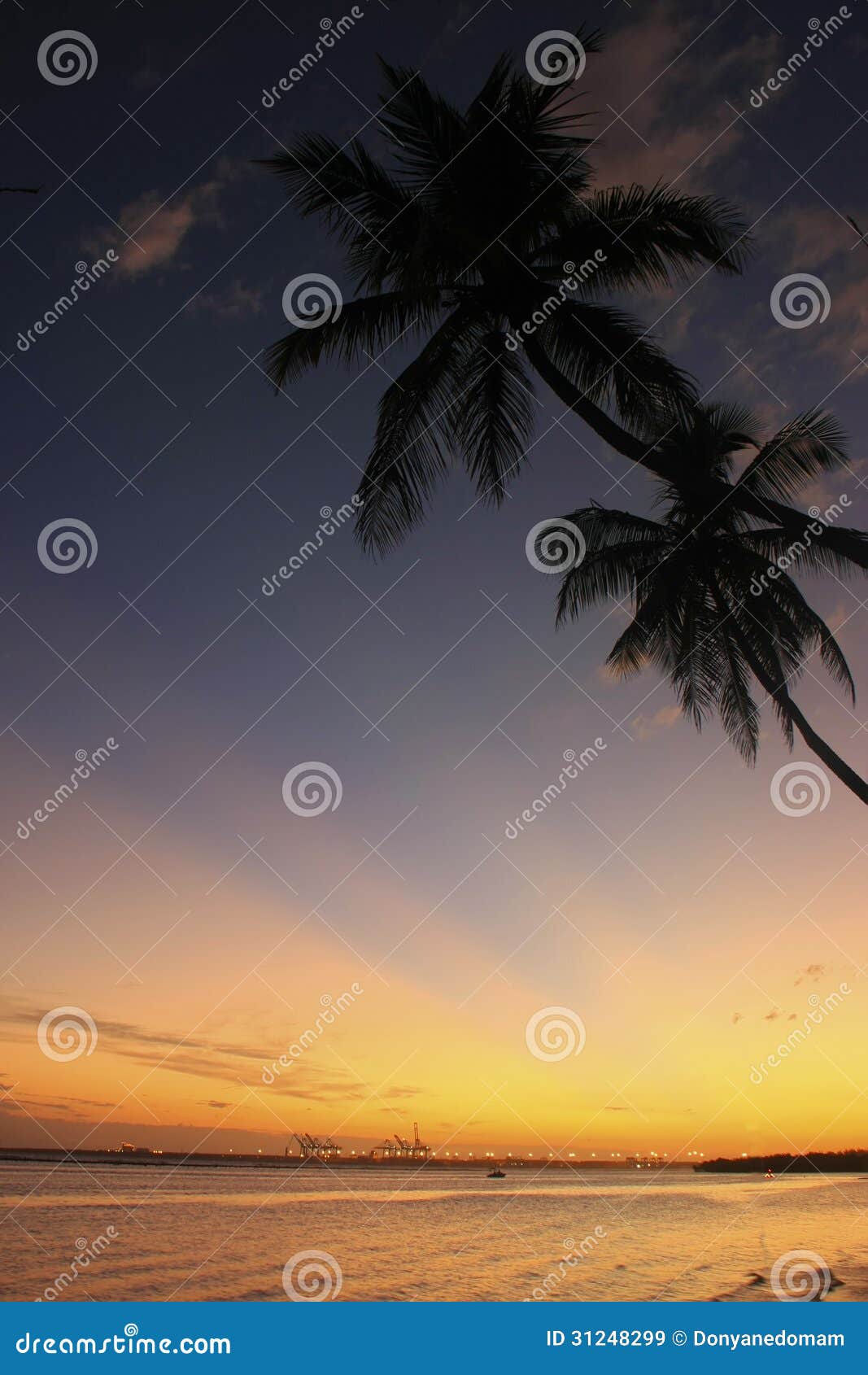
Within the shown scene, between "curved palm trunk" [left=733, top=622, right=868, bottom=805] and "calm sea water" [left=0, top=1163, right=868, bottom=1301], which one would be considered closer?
"curved palm trunk" [left=733, top=622, right=868, bottom=805]

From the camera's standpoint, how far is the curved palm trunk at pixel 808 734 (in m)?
10.4

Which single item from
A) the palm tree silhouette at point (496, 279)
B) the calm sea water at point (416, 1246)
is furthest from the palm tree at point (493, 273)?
the calm sea water at point (416, 1246)

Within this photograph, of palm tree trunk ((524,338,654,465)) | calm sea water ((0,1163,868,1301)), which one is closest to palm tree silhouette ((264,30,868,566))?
palm tree trunk ((524,338,654,465))

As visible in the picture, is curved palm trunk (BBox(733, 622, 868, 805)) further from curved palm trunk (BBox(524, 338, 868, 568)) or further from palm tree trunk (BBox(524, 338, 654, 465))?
palm tree trunk (BBox(524, 338, 654, 465))

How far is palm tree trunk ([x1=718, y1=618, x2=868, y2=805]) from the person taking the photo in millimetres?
10367

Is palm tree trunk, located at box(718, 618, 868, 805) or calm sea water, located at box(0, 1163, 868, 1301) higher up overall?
palm tree trunk, located at box(718, 618, 868, 805)

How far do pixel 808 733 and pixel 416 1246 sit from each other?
16.8 meters

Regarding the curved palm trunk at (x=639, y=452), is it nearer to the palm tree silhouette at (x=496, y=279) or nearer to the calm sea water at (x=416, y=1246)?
the palm tree silhouette at (x=496, y=279)

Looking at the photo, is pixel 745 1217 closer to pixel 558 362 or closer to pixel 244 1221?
pixel 244 1221

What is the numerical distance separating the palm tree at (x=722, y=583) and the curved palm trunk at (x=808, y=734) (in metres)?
0.02

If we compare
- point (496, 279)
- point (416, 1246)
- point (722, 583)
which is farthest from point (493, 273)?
point (416, 1246)

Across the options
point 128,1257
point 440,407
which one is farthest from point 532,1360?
point 128,1257

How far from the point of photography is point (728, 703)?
548 inches

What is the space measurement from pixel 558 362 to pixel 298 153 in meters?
3.74
